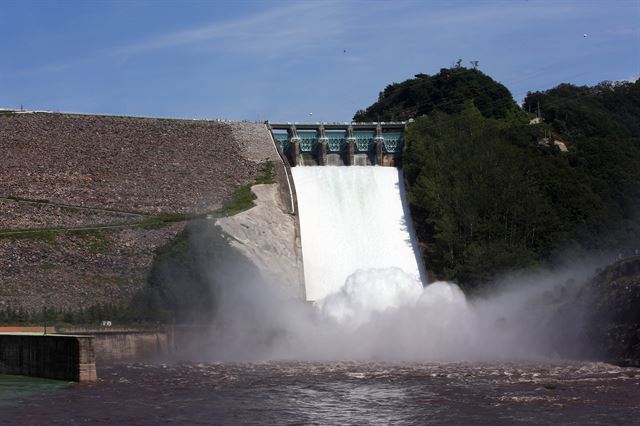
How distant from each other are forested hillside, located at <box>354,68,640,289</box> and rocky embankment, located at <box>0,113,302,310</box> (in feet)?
54.8

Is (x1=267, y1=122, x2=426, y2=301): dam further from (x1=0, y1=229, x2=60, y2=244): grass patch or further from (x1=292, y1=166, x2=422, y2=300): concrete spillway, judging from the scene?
(x1=0, y1=229, x2=60, y2=244): grass patch

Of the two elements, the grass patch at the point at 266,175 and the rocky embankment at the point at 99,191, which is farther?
the grass patch at the point at 266,175

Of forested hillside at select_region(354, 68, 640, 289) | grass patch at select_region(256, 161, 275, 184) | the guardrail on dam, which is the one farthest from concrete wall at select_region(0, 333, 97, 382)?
the guardrail on dam

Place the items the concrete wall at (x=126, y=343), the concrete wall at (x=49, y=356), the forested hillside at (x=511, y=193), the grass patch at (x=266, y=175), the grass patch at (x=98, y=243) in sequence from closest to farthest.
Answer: the concrete wall at (x=49, y=356) → the concrete wall at (x=126, y=343) → the grass patch at (x=98, y=243) → the forested hillside at (x=511, y=193) → the grass patch at (x=266, y=175)

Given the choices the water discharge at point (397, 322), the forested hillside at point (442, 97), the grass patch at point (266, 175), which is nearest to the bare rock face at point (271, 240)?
the grass patch at point (266, 175)

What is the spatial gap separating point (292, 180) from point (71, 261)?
29242 millimetres

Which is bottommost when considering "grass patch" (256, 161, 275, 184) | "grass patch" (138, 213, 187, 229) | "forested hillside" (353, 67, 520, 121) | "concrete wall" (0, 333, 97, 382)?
"concrete wall" (0, 333, 97, 382)

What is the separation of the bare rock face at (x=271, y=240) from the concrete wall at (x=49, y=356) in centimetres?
3281

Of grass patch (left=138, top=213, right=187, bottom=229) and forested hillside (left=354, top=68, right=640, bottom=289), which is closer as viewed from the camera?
grass patch (left=138, top=213, right=187, bottom=229)

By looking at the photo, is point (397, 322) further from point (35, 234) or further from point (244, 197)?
point (244, 197)

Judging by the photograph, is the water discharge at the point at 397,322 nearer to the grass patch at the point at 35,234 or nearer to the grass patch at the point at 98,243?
the grass patch at the point at 98,243

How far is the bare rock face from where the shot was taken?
8369cm

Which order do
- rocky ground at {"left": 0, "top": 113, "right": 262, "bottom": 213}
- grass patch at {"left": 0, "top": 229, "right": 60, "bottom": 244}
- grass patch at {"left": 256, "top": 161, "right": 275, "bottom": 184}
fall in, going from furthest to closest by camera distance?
1. grass patch at {"left": 256, "top": 161, "right": 275, "bottom": 184}
2. rocky ground at {"left": 0, "top": 113, "right": 262, "bottom": 213}
3. grass patch at {"left": 0, "top": 229, "right": 60, "bottom": 244}

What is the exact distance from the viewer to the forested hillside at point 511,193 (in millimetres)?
89562
